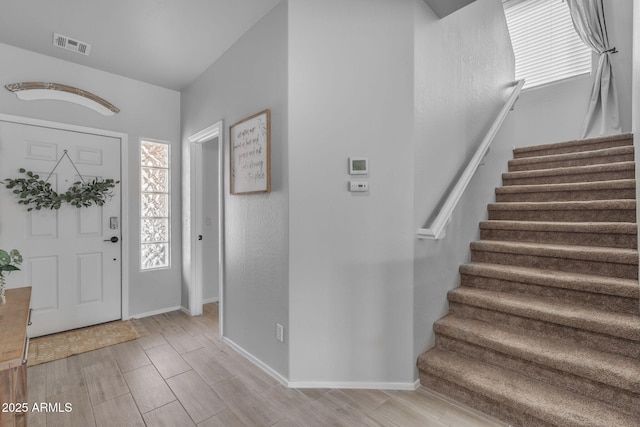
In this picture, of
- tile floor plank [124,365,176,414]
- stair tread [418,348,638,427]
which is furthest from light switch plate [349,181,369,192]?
tile floor plank [124,365,176,414]

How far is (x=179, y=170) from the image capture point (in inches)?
141

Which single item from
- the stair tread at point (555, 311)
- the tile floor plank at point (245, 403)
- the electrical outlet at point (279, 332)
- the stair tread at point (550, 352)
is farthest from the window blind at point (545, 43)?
the tile floor plank at point (245, 403)

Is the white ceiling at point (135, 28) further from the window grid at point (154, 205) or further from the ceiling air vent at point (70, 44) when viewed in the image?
the window grid at point (154, 205)

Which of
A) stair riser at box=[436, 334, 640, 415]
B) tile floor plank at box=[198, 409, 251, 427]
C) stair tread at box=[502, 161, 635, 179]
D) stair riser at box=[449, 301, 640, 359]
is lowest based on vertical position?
tile floor plank at box=[198, 409, 251, 427]

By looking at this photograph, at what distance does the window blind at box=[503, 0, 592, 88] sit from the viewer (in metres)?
3.75

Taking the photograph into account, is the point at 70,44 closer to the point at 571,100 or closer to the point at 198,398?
the point at 198,398

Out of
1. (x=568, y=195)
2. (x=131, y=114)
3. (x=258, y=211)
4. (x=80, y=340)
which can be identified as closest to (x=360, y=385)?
(x=258, y=211)

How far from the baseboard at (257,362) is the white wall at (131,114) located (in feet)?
4.16

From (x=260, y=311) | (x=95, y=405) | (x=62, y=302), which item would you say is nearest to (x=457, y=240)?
(x=260, y=311)

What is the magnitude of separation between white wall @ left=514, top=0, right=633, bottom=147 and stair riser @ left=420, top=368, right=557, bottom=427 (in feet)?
11.6

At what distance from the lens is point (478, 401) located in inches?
68.0

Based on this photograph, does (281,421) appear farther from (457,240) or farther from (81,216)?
(81,216)

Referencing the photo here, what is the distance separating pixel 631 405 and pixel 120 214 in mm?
4169

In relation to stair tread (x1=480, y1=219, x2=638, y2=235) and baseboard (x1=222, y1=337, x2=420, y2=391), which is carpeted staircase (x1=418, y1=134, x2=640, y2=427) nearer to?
stair tread (x1=480, y1=219, x2=638, y2=235)
